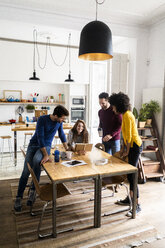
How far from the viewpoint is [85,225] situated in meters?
2.70

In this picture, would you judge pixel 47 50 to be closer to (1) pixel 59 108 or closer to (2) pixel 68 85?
(2) pixel 68 85

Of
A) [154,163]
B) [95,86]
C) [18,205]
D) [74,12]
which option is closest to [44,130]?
[18,205]

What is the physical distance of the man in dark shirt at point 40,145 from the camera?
2924 mm

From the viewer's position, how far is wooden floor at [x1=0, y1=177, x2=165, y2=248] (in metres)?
2.39

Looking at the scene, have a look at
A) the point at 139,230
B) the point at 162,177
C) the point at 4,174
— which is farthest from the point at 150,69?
the point at 4,174

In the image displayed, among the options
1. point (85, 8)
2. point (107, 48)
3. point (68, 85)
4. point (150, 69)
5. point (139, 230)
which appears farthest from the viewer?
point (68, 85)

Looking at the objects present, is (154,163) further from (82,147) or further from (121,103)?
(121,103)

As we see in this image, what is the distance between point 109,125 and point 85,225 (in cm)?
177

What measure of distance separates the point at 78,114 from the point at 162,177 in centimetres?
358

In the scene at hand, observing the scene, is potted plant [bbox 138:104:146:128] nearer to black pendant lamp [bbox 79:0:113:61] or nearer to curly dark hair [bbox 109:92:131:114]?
curly dark hair [bbox 109:92:131:114]

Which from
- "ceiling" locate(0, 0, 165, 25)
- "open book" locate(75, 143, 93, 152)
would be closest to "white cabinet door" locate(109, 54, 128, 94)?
"ceiling" locate(0, 0, 165, 25)

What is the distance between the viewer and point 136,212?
2.99m

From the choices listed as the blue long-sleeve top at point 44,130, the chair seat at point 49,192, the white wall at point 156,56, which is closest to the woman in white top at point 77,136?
the blue long-sleeve top at point 44,130

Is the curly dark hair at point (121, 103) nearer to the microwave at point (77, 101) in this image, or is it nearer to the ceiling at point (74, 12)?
the ceiling at point (74, 12)
